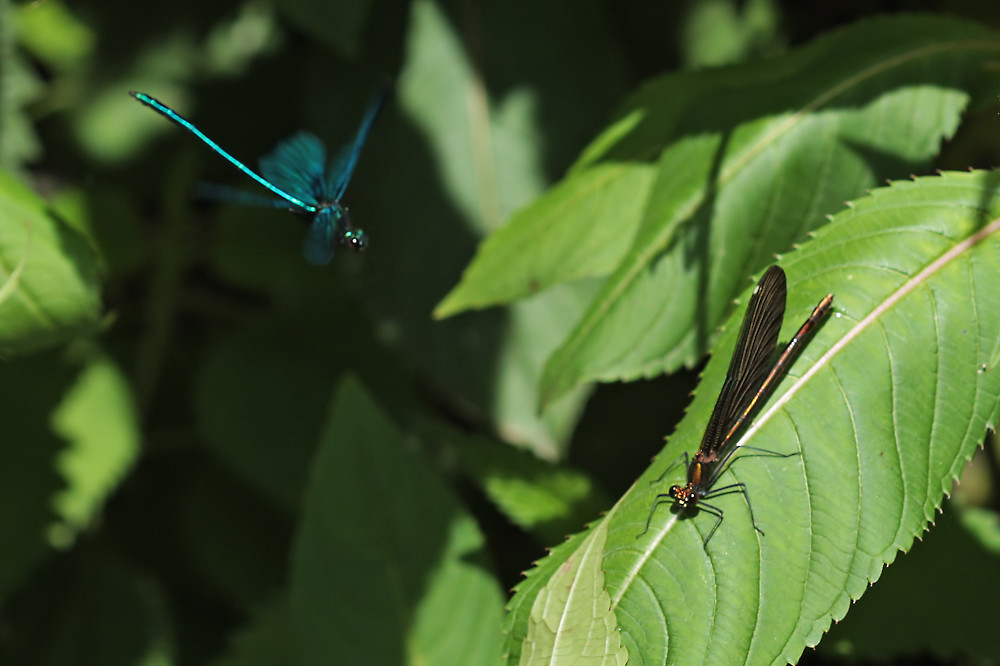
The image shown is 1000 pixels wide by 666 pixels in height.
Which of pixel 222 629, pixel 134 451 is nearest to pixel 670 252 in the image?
pixel 134 451

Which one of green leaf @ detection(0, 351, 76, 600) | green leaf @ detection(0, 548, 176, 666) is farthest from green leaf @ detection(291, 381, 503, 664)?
green leaf @ detection(0, 548, 176, 666)

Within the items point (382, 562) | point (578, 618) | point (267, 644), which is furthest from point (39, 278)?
point (267, 644)

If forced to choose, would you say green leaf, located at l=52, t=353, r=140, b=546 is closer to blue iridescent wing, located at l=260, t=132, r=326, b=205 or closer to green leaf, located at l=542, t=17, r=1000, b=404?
blue iridescent wing, located at l=260, t=132, r=326, b=205

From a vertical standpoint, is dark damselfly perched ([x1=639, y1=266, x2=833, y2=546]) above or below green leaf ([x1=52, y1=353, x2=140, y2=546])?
above

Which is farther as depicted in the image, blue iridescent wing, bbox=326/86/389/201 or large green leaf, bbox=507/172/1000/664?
blue iridescent wing, bbox=326/86/389/201

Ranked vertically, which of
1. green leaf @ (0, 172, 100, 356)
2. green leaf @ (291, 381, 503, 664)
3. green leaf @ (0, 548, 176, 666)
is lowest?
green leaf @ (0, 548, 176, 666)

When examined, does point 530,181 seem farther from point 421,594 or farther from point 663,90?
point 421,594

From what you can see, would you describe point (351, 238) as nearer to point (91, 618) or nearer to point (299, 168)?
point (299, 168)
